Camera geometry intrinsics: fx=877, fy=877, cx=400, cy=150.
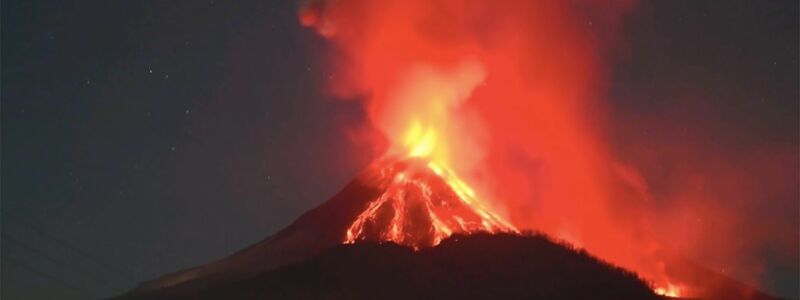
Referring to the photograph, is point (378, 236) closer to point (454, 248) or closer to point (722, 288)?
point (454, 248)

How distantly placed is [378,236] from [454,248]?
21.5 m

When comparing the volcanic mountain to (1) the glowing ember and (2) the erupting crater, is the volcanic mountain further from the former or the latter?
(1) the glowing ember

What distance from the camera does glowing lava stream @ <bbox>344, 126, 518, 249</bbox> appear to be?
79.3m

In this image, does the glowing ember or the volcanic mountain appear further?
the glowing ember

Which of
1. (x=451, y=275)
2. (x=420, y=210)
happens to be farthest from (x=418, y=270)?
(x=420, y=210)

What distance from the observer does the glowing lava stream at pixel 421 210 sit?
3123 inches

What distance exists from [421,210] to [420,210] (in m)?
0.10

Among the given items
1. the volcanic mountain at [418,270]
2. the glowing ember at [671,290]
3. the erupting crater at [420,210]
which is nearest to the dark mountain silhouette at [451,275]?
the volcanic mountain at [418,270]

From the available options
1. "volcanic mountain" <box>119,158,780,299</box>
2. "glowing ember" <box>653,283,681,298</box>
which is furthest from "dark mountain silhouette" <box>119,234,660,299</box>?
"glowing ember" <box>653,283,681,298</box>

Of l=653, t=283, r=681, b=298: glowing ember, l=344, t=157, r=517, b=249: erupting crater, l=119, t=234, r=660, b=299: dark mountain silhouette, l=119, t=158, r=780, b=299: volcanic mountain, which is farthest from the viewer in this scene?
l=344, t=157, r=517, b=249: erupting crater

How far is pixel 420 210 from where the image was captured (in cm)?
8556

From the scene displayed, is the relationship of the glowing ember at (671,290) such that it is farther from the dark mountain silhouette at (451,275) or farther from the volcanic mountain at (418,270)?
the dark mountain silhouette at (451,275)

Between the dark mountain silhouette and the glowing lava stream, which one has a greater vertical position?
the glowing lava stream

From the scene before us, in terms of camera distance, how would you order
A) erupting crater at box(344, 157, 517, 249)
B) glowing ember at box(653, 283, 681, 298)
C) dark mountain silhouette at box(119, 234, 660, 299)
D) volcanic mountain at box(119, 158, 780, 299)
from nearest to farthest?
dark mountain silhouette at box(119, 234, 660, 299), volcanic mountain at box(119, 158, 780, 299), glowing ember at box(653, 283, 681, 298), erupting crater at box(344, 157, 517, 249)
